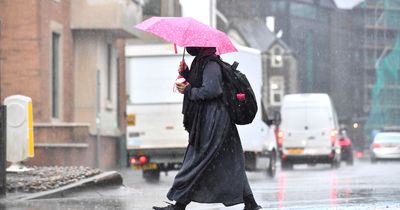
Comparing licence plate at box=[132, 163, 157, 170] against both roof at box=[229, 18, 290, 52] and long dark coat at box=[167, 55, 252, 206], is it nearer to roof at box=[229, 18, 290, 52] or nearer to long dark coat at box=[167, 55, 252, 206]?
long dark coat at box=[167, 55, 252, 206]

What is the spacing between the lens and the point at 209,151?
8.81 metres

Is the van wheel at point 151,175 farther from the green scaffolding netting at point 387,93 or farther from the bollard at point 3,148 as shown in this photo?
the green scaffolding netting at point 387,93

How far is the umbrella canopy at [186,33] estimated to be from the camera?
8.95 metres

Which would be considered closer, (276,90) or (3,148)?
(3,148)

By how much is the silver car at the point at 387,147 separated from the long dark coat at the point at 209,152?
3156cm

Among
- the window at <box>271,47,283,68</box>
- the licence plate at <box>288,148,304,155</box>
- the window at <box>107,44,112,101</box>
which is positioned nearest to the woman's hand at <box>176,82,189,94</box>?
the window at <box>107,44,112,101</box>

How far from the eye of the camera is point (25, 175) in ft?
47.0

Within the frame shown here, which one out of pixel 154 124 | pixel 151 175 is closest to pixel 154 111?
pixel 154 124

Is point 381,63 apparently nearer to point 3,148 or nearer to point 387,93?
point 387,93

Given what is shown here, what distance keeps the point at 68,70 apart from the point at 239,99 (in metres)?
19.7

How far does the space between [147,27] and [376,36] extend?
396ft

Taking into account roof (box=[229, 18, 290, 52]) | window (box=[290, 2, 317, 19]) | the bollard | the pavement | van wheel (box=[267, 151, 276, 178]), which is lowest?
van wheel (box=[267, 151, 276, 178])

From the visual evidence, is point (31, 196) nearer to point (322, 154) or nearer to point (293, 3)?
point (322, 154)

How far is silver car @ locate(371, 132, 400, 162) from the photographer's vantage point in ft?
131
